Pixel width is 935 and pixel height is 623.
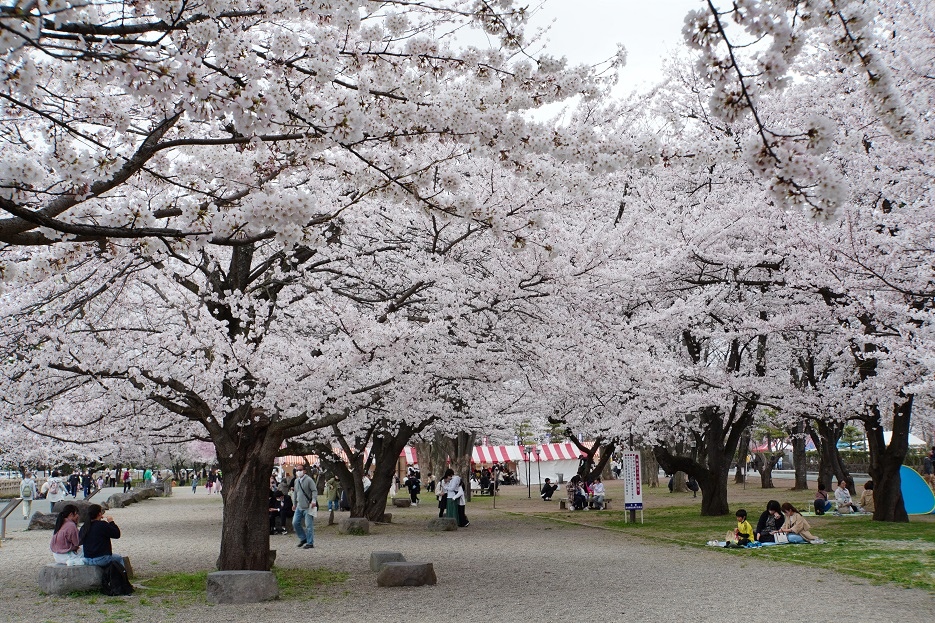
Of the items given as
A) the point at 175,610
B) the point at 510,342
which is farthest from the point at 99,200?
the point at 510,342

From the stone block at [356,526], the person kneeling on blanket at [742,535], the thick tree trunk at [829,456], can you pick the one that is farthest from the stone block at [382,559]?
the thick tree trunk at [829,456]

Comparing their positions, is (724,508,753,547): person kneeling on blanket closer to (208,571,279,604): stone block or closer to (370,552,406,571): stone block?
(370,552,406,571): stone block

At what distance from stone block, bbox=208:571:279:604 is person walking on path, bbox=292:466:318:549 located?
17.4ft

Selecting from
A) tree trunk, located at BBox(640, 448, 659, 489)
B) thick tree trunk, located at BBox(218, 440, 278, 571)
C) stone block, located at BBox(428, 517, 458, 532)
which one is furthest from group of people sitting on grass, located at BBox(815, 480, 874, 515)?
tree trunk, located at BBox(640, 448, 659, 489)

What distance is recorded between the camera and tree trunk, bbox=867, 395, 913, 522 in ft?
51.8

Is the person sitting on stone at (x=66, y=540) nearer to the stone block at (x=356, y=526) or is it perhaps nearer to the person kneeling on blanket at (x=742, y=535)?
the stone block at (x=356, y=526)

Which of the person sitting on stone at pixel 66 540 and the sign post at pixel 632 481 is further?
the sign post at pixel 632 481

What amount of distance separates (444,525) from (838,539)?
8.64 m

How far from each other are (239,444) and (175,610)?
252 cm

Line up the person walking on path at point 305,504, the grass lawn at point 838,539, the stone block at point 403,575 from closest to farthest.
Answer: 1. the stone block at point 403,575
2. the grass lawn at point 838,539
3. the person walking on path at point 305,504

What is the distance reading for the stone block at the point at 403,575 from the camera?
9.82 m

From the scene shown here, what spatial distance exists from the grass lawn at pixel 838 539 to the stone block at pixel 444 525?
3271mm

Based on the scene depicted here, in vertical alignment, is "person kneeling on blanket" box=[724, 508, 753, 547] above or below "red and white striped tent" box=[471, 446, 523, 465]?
below

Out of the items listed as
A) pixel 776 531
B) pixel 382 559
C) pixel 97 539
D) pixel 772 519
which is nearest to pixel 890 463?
pixel 772 519
